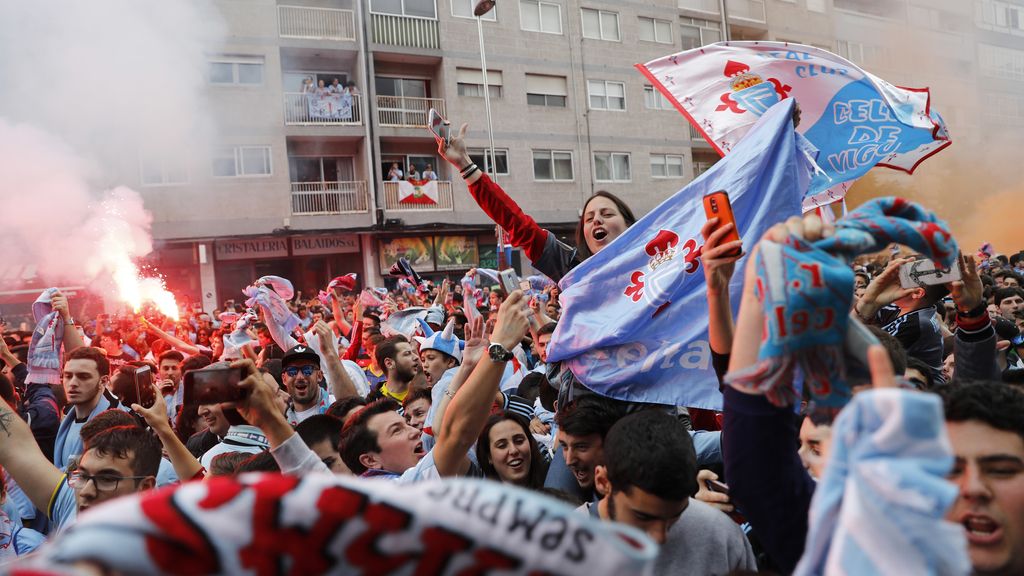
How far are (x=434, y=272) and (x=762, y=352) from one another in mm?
22187

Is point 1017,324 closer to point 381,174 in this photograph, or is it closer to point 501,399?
point 501,399

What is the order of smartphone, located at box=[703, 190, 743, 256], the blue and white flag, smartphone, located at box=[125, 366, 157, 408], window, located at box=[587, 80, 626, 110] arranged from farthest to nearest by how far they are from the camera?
1. window, located at box=[587, 80, 626, 110]
2. smartphone, located at box=[125, 366, 157, 408]
3. smartphone, located at box=[703, 190, 743, 256]
4. the blue and white flag

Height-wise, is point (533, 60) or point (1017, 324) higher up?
point (533, 60)

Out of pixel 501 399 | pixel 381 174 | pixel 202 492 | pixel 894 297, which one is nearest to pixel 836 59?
pixel 894 297

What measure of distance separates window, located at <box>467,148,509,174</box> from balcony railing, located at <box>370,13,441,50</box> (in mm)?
3374

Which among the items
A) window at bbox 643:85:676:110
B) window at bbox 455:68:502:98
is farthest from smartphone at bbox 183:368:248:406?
window at bbox 643:85:676:110

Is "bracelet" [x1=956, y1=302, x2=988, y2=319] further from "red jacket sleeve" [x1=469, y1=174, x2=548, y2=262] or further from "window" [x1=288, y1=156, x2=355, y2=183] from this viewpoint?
"window" [x1=288, y1=156, x2=355, y2=183]

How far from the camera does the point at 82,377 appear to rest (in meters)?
4.68

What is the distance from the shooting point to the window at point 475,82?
75.9 ft

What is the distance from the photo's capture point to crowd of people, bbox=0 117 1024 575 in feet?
5.16

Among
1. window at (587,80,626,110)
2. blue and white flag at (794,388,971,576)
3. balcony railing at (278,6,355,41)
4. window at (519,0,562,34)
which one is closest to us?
blue and white flag at (794,388,971,576)

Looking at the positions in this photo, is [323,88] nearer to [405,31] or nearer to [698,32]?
[405,31]

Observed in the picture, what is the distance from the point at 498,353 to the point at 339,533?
1.58m

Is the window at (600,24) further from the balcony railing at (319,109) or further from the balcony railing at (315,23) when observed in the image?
the balcony railing at (319,109)
